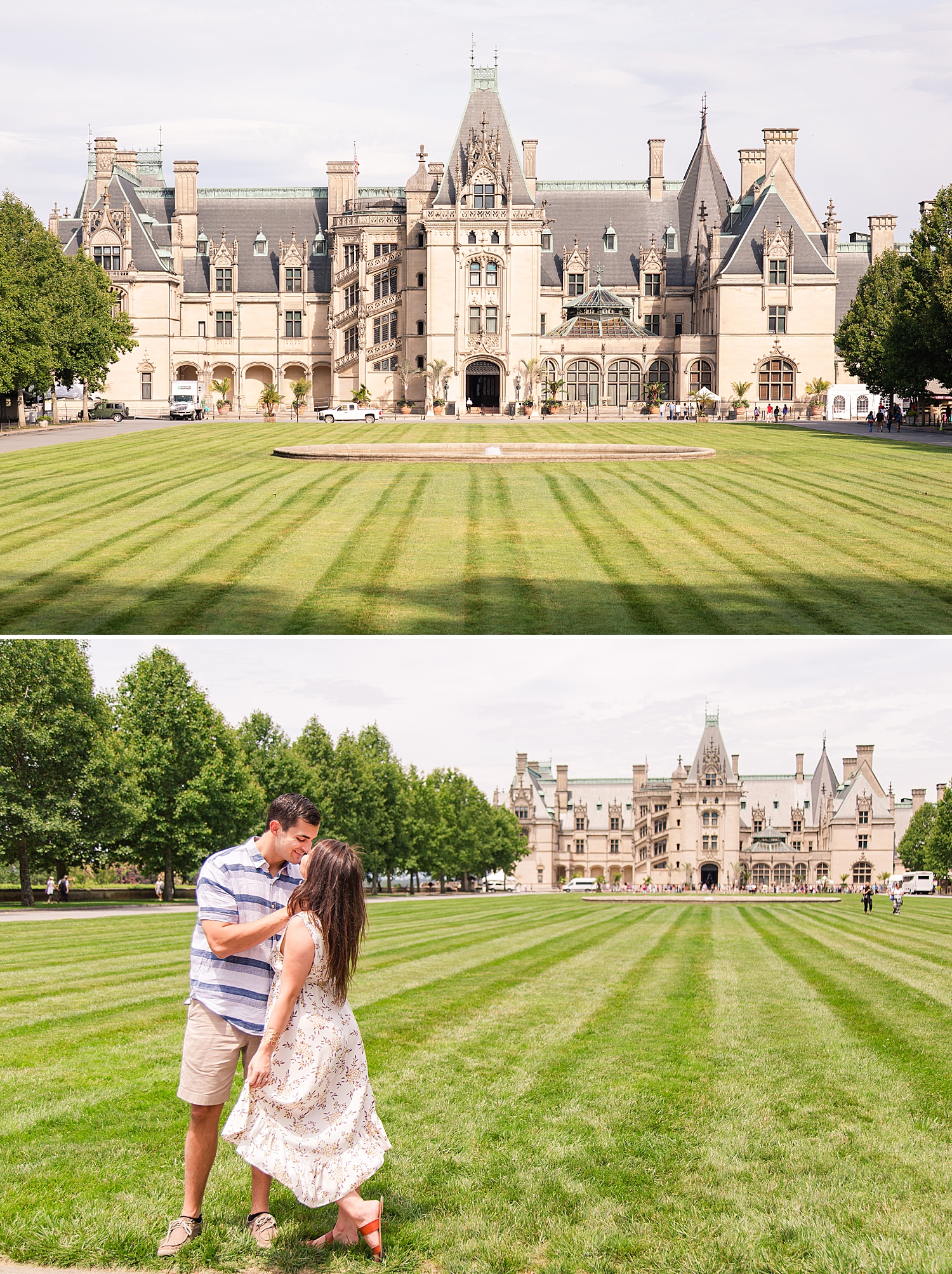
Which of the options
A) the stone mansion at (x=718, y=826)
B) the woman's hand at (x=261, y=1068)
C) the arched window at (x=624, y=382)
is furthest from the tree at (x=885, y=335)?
the woman's hand at (x=261, y=1068)

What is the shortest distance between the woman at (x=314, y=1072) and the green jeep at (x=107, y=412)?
235 feet

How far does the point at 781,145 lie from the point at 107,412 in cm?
6581

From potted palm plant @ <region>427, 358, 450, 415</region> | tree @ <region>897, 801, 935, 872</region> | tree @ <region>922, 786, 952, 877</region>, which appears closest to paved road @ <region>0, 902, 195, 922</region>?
tree @ <region>922, 786, 952, 877</region>

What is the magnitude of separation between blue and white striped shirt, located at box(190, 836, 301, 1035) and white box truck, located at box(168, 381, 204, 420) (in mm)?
74961

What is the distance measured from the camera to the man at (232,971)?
6.63 m

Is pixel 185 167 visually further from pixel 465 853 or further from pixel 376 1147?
pixel 376 1147

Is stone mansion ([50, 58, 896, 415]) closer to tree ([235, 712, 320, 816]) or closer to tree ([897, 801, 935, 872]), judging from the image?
tree ([897, 801, 935, 872])

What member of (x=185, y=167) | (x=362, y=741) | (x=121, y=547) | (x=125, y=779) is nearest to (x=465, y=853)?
(x=362, y=741)

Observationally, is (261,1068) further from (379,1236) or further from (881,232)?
(881,232)

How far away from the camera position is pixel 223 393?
328 ft

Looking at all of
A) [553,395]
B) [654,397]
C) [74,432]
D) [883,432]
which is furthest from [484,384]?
[74,432]

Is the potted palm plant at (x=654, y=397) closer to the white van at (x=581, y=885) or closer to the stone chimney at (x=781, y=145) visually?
the stone chimney at (x=781, y=145)

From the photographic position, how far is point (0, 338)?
52594mm

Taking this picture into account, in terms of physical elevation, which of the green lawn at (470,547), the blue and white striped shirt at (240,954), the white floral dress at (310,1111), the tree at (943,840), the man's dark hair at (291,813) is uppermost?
the green lawn at (470,547)
